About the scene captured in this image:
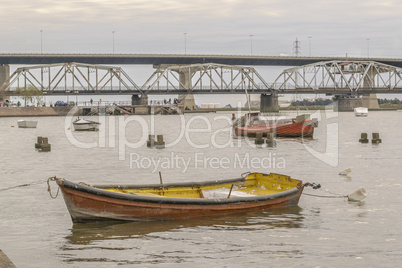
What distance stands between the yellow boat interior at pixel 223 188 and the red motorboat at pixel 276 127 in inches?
1630

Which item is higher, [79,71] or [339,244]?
[79,71]

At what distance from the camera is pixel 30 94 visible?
185750mm

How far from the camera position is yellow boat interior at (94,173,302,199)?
843 inches

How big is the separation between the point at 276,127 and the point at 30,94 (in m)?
132

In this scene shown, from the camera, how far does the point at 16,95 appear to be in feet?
625

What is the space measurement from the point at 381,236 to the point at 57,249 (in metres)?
8.72

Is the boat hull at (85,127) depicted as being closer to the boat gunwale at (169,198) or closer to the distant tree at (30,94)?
the boat gunwale at (169,198)

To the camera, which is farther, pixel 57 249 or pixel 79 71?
pixel 79 71

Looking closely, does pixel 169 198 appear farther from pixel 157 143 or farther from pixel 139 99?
pixel 139 99

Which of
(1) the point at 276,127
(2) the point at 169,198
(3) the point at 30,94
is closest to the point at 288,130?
(1) the point at 276,127

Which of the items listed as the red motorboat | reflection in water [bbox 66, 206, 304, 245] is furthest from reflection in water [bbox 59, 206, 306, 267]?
the red motorboat

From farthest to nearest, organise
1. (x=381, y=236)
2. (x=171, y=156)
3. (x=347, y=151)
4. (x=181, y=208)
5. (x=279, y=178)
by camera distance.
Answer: (x=347, y=151) < (x=171, y=156) < (x=279, y=178) < (x=181, y=208) < (x=381, y=236)

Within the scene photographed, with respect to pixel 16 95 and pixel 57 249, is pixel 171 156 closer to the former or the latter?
pixel 57 249

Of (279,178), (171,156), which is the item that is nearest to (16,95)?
(171,156)
